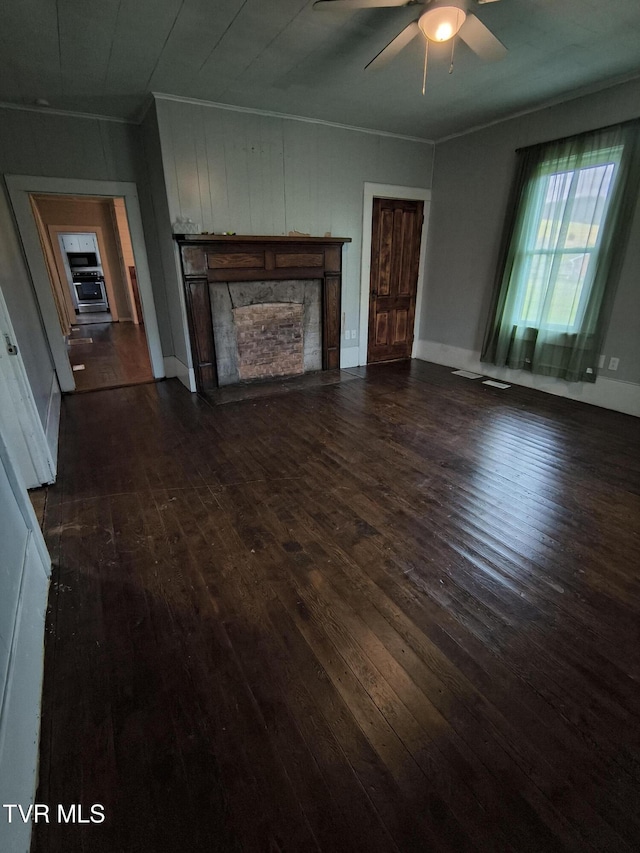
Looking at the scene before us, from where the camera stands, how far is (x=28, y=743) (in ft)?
3.74

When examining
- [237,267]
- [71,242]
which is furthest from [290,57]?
[71,242]

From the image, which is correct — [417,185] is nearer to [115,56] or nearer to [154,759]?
[115,56]

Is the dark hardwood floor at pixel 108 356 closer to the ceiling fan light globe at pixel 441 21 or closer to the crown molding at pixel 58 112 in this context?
the crown molding at pixel 58 112

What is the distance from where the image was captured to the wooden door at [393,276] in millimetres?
5199

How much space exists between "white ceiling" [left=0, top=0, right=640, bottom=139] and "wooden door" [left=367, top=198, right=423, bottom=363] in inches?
48.6

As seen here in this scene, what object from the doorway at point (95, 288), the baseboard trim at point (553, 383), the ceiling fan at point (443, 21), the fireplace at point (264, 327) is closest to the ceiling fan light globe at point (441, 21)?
the ceiling fan at point (443, 21)

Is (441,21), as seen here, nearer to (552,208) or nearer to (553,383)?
(552,208)

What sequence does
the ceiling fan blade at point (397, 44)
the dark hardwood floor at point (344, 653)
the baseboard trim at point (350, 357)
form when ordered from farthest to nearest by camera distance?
the baseboard trim at point (350, 357) < the ceiling fan blade at point (397, 44) < the dark hardwood floor at point (344, 653)

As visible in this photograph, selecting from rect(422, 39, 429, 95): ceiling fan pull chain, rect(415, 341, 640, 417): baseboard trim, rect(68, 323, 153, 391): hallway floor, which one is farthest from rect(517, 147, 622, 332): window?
rect(68, 323, 153, 391): hallway floor

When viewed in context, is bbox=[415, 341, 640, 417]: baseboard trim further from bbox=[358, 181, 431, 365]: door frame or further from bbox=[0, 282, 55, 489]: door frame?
bbox=[0, 282, 55, 489]: door frame

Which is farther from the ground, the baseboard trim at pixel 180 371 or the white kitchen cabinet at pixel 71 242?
the white kitchen cabinet at pixel 71 242

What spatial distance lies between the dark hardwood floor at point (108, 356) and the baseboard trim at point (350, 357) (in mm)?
2503

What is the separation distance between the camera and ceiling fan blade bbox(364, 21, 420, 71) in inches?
86.3

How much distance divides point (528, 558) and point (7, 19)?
4.33 meters
